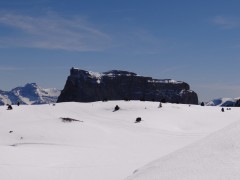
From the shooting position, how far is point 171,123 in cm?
5466

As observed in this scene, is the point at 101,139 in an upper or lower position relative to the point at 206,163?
lower

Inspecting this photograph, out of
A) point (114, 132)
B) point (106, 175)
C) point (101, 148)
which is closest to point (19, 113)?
point (114, 132)

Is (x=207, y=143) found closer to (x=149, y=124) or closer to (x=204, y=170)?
(x=204, y=170)

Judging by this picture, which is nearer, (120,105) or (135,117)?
(135,117)

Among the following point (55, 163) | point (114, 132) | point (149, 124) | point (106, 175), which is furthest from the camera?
point (149, 124)

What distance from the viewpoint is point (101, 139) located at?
40.8m

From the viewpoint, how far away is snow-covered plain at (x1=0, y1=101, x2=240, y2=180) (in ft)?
78.2

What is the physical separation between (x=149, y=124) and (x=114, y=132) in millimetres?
8860

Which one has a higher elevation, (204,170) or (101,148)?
(204,170)

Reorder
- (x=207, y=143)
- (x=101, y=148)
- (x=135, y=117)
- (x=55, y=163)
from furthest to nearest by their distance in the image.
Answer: (x=135, y=117)
(x=101, y=148)
(x=55, y=163)
(x=207, y=143)

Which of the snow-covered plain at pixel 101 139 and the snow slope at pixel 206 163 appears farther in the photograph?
the snow-covered plain at pixel 101 139

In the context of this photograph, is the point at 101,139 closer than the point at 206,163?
Answer: No

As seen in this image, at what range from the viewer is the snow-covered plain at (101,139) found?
23.8 metres

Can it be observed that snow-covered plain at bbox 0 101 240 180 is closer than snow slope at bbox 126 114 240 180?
No
